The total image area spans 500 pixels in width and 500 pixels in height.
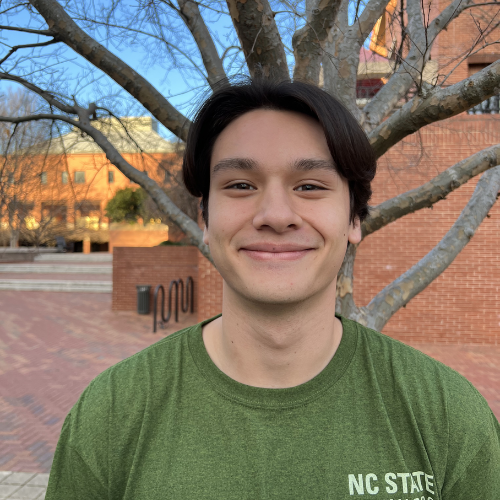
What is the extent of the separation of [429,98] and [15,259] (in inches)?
1082

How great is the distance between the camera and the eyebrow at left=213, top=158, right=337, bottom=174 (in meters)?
1.38

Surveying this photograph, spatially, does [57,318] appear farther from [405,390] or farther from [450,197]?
[405,390]

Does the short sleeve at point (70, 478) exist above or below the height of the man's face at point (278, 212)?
below

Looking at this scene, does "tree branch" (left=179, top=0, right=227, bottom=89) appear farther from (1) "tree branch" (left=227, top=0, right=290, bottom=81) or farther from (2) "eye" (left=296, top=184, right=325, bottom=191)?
(2) "eye" (left=296, top=184, right=325, bottom=191)

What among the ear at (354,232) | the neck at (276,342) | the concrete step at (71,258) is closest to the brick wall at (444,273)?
the ear at (354,232)

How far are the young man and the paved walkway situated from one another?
3.34 m

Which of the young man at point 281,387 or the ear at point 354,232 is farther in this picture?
the ear at point 354,232

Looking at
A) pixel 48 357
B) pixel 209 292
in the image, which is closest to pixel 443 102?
pixel 209 292

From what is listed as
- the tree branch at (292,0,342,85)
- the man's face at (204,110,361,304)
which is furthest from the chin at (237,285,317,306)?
the tree branch at (292,0,342,85)

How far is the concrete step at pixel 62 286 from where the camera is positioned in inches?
665

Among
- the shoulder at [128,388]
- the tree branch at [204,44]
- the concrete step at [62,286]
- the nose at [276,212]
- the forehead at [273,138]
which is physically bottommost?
the concrete step at [62,286]

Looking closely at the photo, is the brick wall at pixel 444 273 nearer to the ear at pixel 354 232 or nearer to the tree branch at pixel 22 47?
the tree branch at pixel 22 47

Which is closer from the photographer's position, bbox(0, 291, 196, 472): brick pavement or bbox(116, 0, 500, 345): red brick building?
bbox(0, 291, 196, 472): brick pavement

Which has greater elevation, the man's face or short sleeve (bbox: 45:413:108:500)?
the man's face
